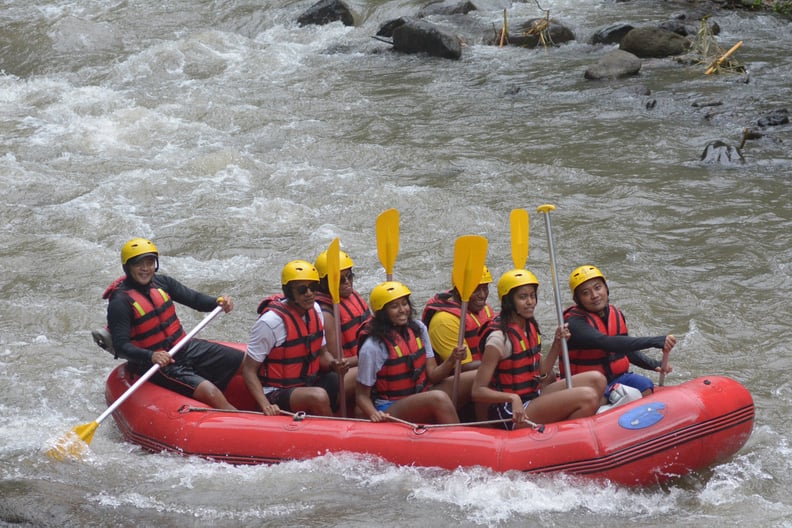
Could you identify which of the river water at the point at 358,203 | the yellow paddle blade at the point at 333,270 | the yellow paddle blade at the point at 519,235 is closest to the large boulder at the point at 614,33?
the river water at the point at 358,203

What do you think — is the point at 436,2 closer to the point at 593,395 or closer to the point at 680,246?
the point at 680,246

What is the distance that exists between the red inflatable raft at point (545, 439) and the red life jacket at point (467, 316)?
690 mm

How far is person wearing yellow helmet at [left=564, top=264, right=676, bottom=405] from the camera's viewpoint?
503 centimetres

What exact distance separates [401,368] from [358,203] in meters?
4.53

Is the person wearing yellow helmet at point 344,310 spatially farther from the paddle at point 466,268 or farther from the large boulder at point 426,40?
the large boulder at point 426,40

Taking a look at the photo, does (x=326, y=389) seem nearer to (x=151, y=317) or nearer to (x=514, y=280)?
(x=151, y=317)

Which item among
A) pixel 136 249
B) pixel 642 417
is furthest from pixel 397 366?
pixel 136 249

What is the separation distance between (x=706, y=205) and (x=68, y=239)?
570cm

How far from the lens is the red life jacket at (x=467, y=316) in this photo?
537cm

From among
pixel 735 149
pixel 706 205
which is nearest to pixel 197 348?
pixel 706 205

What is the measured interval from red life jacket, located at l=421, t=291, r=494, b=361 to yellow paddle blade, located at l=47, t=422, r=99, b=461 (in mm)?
1873

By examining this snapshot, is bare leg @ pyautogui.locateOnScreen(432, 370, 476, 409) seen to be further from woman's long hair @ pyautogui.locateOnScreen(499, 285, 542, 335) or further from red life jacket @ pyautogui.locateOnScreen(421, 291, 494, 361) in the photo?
woman's long hair @ pyautogui.locateOnScreen(499, 285, 542, 335)

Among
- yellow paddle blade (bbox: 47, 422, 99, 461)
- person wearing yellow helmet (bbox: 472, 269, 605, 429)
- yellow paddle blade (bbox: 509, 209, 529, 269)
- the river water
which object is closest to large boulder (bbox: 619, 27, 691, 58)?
the river water

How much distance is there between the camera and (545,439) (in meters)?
4.68
